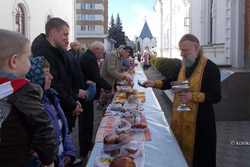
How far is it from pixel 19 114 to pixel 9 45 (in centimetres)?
40

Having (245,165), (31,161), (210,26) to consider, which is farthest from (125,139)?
(210,26)

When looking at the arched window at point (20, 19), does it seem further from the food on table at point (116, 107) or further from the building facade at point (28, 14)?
the food on table at point (116, 107)

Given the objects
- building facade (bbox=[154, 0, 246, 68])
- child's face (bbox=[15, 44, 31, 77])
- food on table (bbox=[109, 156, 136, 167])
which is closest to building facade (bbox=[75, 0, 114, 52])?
building facade (bbox=[154, 0, 246, 68])

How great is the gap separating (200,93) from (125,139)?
104 cm

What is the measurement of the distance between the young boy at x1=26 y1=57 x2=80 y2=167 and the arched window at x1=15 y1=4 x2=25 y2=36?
413 inches

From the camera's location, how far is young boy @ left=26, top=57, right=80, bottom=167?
1864 millimetres

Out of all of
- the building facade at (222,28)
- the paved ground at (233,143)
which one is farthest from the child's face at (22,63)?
the building facade at (222,28)

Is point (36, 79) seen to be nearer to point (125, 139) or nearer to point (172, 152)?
point (125, 139)

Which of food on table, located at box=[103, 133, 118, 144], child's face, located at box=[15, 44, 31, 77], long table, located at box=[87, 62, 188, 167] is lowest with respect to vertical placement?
long table, located at box=[87, 62, 188, 167]

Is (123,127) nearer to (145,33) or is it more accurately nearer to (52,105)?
(52,105)

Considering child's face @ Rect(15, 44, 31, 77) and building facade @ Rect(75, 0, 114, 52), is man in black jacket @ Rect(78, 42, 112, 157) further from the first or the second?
building facade @ Rect(75, 0, 114, 52)

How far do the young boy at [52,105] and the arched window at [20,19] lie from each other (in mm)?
10492

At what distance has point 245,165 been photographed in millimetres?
3859

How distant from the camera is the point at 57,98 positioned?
89.7 inches
